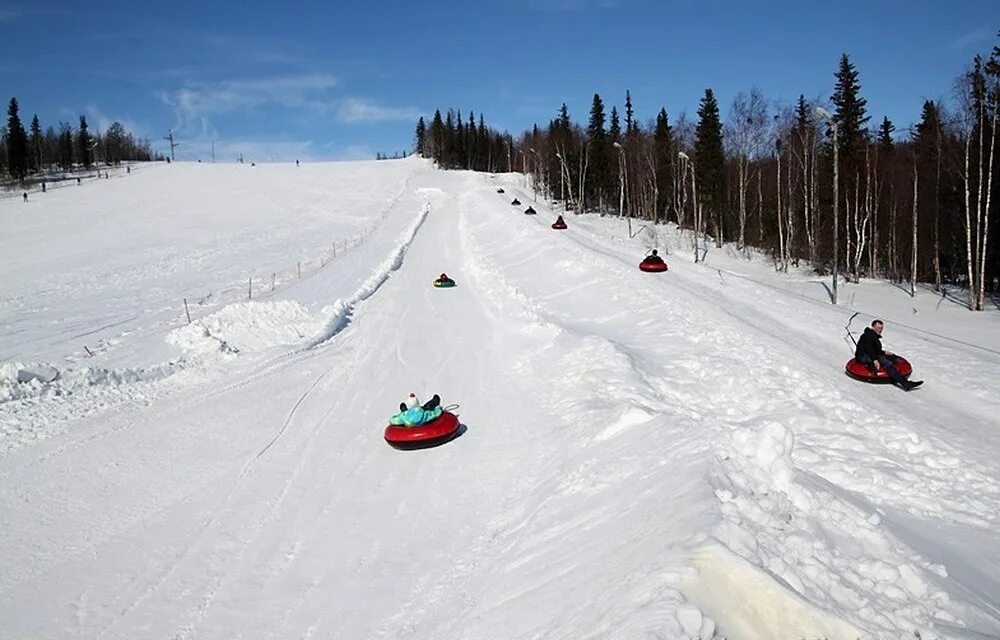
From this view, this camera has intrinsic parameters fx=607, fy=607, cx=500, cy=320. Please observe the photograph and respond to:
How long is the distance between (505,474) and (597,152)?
2534 inches

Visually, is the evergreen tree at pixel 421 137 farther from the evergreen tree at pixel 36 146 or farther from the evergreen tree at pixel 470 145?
the evergreen tree at pixel 36 146

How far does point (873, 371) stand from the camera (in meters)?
12.3

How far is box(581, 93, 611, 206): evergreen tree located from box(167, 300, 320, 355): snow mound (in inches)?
2140

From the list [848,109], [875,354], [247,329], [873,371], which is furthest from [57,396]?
[848,109]

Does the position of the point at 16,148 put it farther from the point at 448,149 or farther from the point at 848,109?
the point at 848,109

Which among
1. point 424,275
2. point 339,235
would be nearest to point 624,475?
point 424,275

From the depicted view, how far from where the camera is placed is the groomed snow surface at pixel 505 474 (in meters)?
5.28

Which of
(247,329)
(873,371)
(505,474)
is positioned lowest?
(505,474)

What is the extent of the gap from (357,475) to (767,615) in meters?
5.92

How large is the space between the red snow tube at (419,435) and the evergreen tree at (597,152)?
62.5m

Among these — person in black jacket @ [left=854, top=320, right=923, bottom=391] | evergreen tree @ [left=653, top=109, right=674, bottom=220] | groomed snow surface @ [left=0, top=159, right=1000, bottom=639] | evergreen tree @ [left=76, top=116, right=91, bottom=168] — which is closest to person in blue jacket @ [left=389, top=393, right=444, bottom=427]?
groomed snow surface @ [left=0, top=159, right=1000, bottom=639]

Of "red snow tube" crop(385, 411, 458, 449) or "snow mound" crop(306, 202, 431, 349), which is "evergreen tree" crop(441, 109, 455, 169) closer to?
"snow mound" crop(306, 202, 431, 349)

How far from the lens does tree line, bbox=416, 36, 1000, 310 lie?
86.8 feet

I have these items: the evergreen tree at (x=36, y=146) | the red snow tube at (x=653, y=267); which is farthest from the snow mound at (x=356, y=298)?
the evergreen tree at (x=36, y=146)
